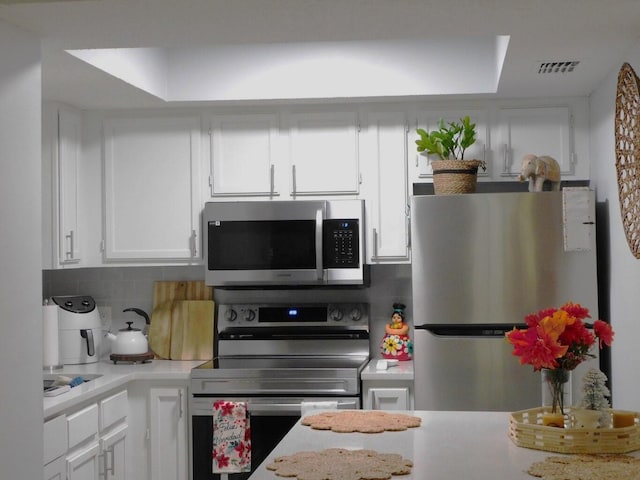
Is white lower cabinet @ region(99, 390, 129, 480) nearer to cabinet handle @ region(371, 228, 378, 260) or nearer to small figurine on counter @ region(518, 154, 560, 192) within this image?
cabinet handle @ region(371, 228, 378, 260)

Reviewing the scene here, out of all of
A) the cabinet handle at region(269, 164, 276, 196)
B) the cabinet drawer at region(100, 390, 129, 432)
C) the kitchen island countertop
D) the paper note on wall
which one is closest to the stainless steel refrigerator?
the paper note on wall

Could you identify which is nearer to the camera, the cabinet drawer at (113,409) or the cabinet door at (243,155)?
the cabinet drawer at (113,409)

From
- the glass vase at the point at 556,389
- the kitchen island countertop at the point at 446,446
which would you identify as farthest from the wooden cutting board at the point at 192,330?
the glass vase at the point at 556,389

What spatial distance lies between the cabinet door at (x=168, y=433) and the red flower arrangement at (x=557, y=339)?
7.27ft

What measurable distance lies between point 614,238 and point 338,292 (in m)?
1.52

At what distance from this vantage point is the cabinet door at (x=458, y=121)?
4.26 m

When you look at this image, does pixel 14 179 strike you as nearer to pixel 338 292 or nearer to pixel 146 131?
pixel 146 131

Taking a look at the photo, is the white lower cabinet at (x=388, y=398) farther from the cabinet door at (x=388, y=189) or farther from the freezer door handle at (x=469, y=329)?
the cabinet door at (x=388, y=189)

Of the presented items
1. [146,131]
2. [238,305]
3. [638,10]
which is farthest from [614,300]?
[146,131]

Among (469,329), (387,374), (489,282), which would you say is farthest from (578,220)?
(387,374)

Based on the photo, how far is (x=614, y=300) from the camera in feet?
12.5

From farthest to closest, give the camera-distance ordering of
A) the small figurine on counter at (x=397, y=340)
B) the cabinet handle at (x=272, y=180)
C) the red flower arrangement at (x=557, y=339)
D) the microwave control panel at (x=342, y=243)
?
the small figurine on counter at (x=397, y=340) < the cabinet handle at (x=272, y=180) < the microwave control panel at (x=342, y=243) < the red flower arrangement at (x=557, y=339)

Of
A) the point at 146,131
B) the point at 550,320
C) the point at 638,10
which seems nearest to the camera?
the point at 550,320

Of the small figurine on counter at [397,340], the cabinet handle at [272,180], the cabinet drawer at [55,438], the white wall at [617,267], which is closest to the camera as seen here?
the cabinet drawer at [55,438]
